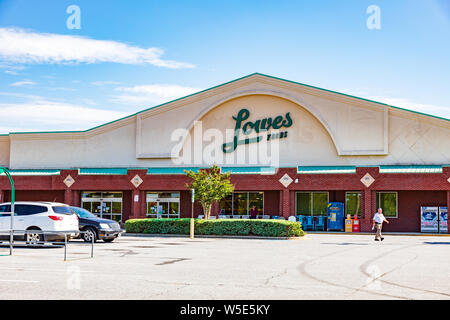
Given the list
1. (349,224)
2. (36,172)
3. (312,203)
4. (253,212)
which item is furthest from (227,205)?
(36,172)

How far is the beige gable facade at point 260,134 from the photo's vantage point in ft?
140

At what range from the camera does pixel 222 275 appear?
44.1ft

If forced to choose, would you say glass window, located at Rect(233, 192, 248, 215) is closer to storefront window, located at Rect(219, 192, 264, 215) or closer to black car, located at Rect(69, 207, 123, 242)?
storefront window, located at Rect(219, 192, 264, 215)

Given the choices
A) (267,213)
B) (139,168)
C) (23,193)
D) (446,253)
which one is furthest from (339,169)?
(23,193)

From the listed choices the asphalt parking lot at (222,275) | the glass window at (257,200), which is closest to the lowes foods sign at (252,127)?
the glass window at (257,200)

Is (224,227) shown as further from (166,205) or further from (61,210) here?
(166,205)

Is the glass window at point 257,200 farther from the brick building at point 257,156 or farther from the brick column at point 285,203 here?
the brick column at point 285,203

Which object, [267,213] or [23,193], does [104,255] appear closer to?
[267,213]

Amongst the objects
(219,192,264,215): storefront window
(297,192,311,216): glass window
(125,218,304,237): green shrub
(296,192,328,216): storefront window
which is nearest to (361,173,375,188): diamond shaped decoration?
(296,192,328,216): storefront window

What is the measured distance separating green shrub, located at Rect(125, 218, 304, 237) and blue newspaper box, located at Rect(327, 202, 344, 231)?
33.9 ft

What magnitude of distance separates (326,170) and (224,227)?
1291cm

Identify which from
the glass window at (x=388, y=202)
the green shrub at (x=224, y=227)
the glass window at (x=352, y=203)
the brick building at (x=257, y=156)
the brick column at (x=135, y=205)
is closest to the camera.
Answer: the green shrub at (x=224, y=227)

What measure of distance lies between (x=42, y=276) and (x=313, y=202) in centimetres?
3182

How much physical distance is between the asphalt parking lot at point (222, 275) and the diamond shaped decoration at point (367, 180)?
19309 millimetres
